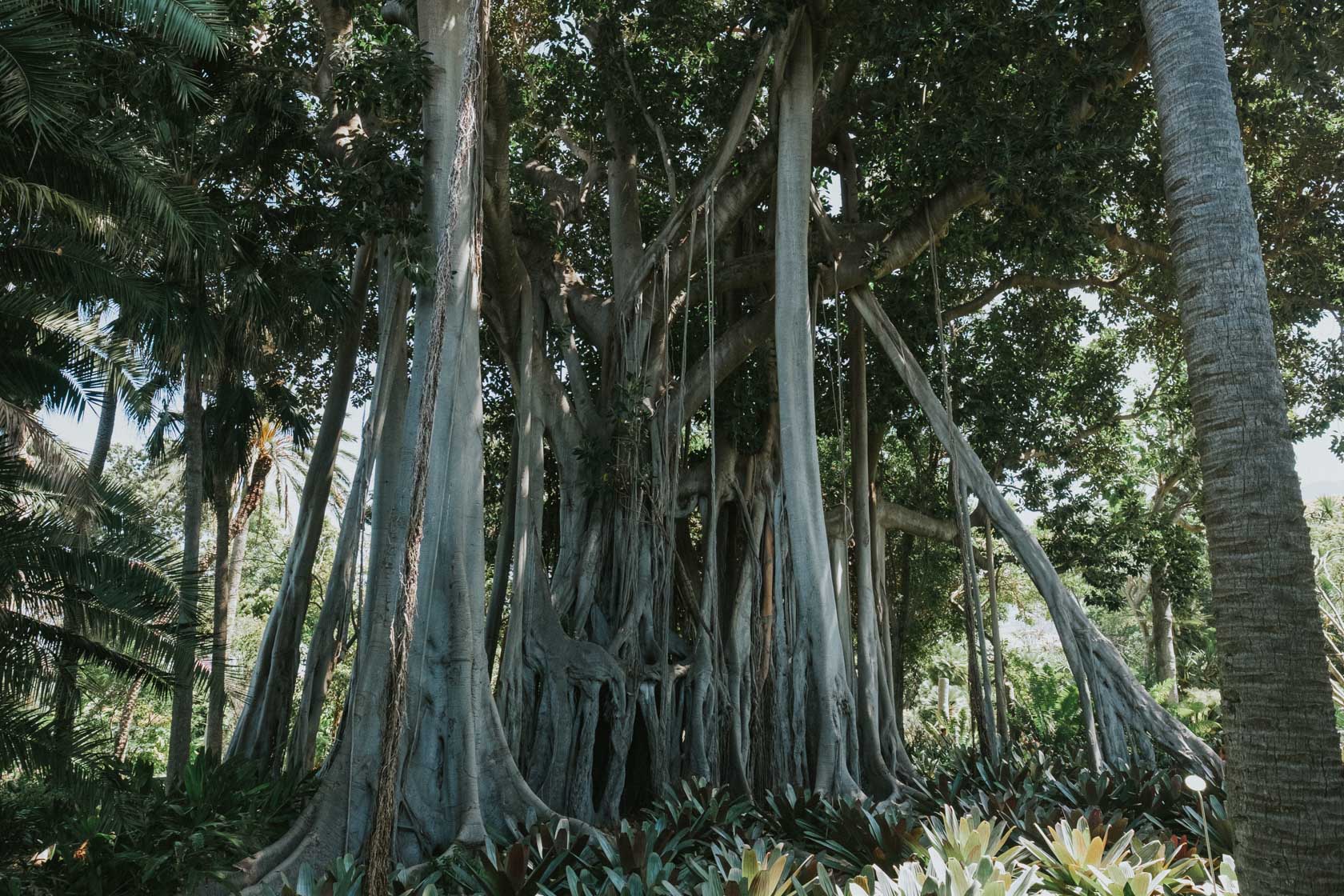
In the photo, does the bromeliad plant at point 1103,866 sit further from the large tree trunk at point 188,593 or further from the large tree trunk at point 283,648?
the large tree trunk at point 283,648

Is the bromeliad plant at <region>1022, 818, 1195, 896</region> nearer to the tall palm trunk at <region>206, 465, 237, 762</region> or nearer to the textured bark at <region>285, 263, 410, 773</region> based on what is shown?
the textured bark at <region>285, 263, 410, 773</region>

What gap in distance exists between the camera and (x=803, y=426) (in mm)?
6617

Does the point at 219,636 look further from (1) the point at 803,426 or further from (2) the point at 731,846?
(2) the point at 731,846

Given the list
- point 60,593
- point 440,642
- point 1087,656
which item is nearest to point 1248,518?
point 440,642

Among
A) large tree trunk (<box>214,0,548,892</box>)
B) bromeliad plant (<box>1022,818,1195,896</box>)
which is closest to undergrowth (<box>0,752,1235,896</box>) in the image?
bromeliad plant (<box>1022,818,1195,896</box>)

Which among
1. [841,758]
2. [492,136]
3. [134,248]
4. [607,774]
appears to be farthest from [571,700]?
[134,248]

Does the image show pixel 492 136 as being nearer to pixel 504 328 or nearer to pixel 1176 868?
pixel 504 328

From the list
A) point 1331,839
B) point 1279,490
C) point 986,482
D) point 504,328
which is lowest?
point 1331,839

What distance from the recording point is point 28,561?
17.6 ft

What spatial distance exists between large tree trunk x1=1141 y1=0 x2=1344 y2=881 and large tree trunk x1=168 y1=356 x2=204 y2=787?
542 cm

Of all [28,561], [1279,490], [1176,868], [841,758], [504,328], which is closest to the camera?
[1279,490]

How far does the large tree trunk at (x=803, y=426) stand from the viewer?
19.9 feet

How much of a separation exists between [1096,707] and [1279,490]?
3.97 m

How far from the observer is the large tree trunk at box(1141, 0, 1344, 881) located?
2490 mm
